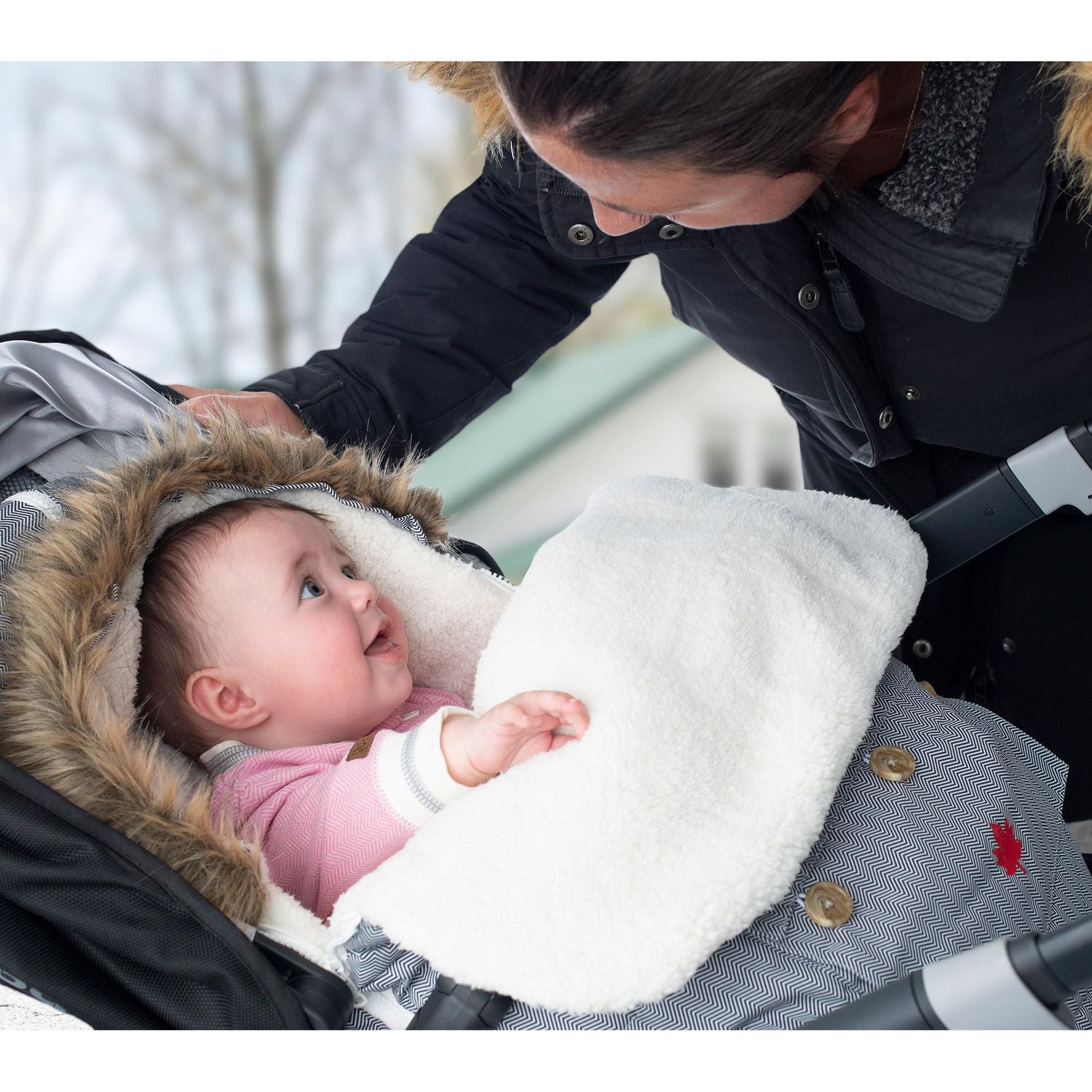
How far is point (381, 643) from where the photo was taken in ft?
3.57

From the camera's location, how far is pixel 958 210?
0.90 metres

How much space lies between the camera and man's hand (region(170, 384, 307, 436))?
3.58 ft

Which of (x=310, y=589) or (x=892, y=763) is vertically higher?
(x=310, y=589)

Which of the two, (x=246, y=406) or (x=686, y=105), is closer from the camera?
(x=686, y=105)

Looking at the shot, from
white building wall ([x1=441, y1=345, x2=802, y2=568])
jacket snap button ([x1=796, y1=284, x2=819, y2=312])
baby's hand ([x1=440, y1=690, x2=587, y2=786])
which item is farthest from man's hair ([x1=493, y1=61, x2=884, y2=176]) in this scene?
white building wall ([x1=441, y1=345, x2=802, y2=568])

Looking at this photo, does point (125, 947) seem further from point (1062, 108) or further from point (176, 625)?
Answer: point (1062, 108)

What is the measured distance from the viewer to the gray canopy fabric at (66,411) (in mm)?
1000


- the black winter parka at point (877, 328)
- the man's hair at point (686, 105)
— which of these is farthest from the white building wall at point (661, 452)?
the man's hair at point (686, 105)

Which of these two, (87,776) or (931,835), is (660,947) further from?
(87,776)

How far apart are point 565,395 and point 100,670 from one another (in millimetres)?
2038

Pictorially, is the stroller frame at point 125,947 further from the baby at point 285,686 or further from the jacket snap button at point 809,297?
the jacket snap button at point 809,297

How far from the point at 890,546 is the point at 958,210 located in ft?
0.96

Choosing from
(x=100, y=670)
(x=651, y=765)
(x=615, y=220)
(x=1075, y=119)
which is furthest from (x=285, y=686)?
(x=1075, y=119)
